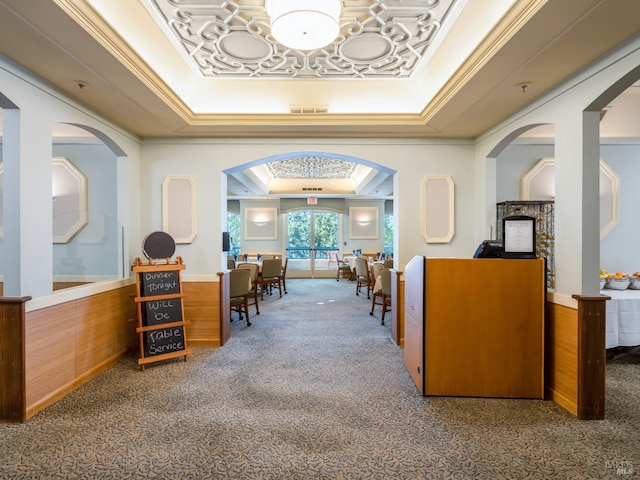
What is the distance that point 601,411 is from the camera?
8.30ft

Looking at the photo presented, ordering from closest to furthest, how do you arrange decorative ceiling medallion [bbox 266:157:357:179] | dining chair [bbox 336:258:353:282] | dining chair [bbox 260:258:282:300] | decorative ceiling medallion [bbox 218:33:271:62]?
decorative ceiling medallion [bbox 218:33:271:62], dining chair [bbox 260:258:282:300], decorative ceiling medallion [bbox 266:157:357:179], dining chair [bbox 336:258:353:282]

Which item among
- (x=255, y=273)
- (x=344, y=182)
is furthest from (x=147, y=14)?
(x=344, y=182)

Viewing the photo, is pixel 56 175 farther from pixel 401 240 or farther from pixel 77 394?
pixel 401 240

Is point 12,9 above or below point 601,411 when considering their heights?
above

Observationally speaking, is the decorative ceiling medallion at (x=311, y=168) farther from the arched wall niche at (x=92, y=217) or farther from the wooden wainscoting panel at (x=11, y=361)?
the wooden wainscoting panel at (x=11, y=361)

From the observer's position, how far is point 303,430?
2.38 m

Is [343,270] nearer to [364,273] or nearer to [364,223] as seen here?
[364,223]

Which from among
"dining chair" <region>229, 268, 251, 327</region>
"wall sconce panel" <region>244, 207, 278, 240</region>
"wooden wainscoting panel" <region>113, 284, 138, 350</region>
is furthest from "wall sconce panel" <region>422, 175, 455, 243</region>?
"wall sconce panel" <region>244, 207, 278, 240</region>

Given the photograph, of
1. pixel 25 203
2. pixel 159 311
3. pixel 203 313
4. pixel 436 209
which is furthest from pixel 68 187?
pixel 436 209

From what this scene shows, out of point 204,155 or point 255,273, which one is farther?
point 255,273

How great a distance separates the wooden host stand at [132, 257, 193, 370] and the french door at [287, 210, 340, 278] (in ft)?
25.3

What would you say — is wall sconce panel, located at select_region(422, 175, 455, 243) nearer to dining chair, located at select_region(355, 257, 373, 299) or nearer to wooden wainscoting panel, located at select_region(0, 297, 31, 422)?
dining chair, located at select_region(355, 257, 373, 299)

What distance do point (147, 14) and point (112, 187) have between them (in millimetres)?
2520

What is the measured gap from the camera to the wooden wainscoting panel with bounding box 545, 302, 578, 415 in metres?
2.62
